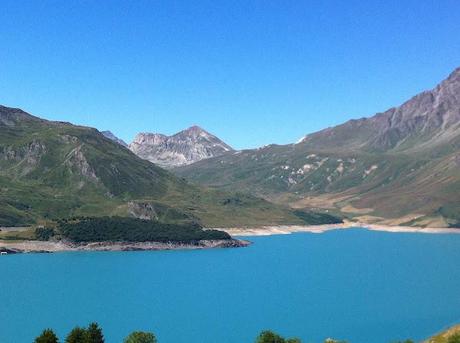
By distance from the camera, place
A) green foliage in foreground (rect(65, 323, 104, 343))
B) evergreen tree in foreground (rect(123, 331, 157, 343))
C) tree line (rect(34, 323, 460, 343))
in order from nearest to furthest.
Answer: tree line (rect(34, 323, 460, 343))
green foliage in foreground (rect(65, 323, 104, 343))
evergreen tree in foreground (rect(123, 331, 157, 343))

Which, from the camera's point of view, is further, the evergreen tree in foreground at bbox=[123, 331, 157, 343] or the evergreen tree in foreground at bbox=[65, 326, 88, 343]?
the evergreen tree in foreground at bbox=[123, 331, 157, 343]

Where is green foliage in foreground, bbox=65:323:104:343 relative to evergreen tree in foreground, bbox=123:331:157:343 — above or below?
above

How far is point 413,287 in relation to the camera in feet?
647

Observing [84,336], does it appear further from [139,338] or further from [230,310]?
[230,310]

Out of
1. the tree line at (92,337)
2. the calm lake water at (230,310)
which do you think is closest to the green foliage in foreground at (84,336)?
the tree line at (92,337)

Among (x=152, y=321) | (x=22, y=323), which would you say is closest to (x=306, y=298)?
(x=152, y=321)

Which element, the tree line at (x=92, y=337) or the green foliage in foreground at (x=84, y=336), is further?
the green foliage in foreground at (x=84, y=336)

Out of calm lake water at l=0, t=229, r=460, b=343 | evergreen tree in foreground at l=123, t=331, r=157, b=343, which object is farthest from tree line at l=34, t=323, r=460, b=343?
calm lake water at l=0, t=229, r=460, b=343

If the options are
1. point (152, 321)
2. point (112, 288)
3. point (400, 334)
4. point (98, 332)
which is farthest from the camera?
point (112, 288)

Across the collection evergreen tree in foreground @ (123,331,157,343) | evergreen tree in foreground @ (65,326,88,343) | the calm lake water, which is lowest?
the calm lake water

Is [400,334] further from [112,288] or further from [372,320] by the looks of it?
[112,288]

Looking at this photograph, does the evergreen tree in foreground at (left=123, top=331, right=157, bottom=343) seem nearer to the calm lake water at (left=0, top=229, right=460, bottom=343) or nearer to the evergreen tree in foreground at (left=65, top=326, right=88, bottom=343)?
the evergreen tree in foreground at (left=65, top=326, right=88, bottom=343)

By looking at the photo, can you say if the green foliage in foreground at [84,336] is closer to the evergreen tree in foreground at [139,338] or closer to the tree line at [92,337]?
the tree line at [92,337]

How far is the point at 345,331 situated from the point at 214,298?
49.0 metres
